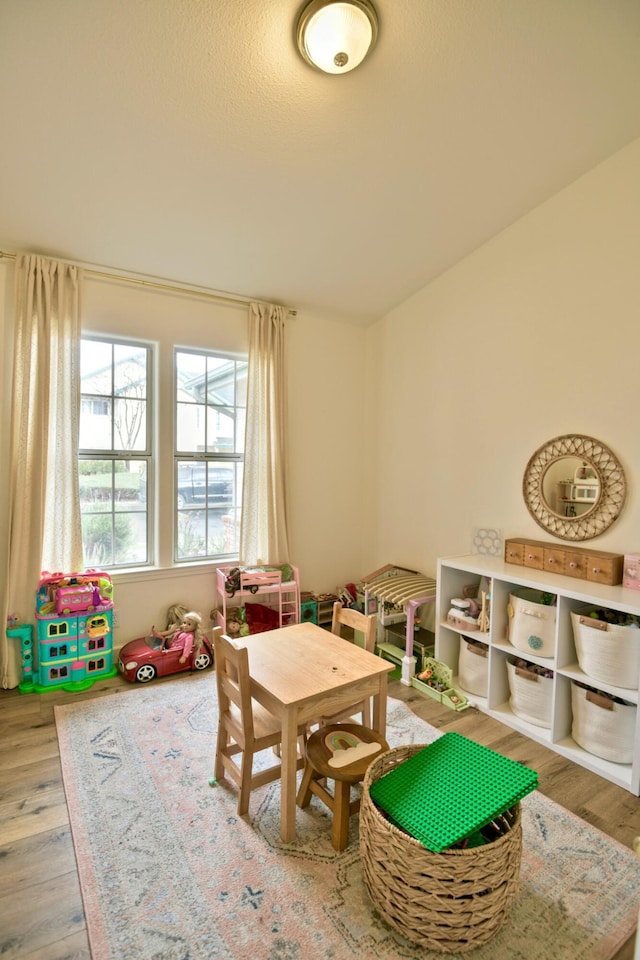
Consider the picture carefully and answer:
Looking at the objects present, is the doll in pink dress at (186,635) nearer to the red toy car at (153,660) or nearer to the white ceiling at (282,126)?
the red toy car at (153,660)

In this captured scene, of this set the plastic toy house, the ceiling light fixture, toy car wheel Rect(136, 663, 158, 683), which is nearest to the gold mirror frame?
the ceiling light fixture

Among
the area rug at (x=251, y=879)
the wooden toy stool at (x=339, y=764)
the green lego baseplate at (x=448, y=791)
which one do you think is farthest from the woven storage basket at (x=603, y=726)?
the wooden toy stool at (x=339, y=764)

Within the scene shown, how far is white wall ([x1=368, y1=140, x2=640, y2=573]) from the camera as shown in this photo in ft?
Result: 8.15

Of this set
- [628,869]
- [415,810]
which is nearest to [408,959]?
[415,810]

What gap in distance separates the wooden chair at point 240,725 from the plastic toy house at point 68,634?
4.55 ft

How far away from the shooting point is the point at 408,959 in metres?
1.33

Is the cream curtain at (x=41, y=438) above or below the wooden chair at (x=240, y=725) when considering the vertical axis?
above

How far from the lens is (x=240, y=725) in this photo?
6.14 feet

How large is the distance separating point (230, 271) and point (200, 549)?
2.08m

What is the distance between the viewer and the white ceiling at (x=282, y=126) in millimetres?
1823

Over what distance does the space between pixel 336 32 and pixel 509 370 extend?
2.01 m

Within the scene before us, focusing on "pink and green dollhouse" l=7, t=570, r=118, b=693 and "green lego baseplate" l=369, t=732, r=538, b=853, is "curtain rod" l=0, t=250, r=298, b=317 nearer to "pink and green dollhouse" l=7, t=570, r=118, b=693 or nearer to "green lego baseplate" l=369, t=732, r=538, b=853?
"pink and green dollhouse" l=7, t=570, r=118, b=693

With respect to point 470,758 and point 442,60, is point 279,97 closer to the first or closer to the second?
point 442,60

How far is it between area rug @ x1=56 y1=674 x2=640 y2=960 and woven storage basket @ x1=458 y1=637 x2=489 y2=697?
2.51 feet
